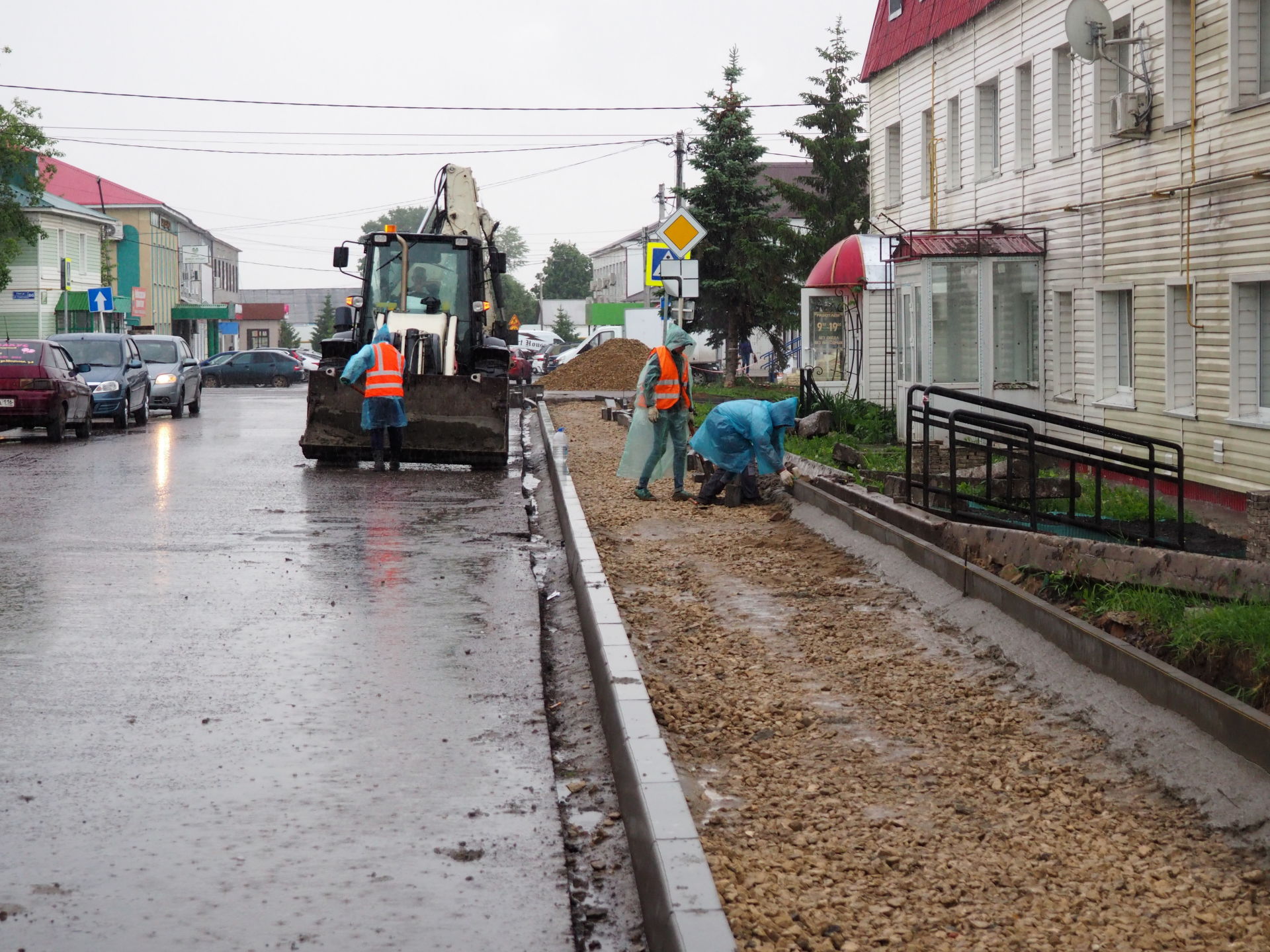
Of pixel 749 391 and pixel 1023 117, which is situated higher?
pixel 1023 117

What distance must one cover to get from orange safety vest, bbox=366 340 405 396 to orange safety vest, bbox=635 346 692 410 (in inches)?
150

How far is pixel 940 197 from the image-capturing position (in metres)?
24.8

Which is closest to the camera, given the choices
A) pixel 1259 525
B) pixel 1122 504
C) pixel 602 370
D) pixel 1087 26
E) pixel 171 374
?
pixel 1259 525

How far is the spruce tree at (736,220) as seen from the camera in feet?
150

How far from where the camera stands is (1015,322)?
20625 mm

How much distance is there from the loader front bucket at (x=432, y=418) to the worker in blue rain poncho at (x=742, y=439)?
484 cm

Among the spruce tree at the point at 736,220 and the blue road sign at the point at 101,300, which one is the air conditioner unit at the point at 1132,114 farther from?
the blue road sign at the point at 101,300


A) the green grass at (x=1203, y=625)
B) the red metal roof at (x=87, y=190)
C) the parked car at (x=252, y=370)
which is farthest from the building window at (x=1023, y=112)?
the red metal roof at (x=87, y=190)

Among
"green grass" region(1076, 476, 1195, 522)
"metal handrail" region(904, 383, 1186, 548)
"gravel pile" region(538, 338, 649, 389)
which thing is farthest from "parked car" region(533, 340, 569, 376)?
"metal handrail" region(904, 383, 1186, 548)

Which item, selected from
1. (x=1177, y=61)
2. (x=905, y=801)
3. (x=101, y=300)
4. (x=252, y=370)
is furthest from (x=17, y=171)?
(x=905, y=801)

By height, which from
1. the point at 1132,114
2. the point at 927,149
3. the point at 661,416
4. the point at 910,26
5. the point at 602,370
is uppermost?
the point at 910,26

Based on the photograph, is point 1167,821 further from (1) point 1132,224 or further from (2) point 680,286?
(2) point 680,286

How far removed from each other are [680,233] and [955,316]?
12.5ft

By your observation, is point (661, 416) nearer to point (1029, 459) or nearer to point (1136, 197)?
point (1029, 459)
